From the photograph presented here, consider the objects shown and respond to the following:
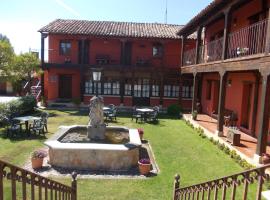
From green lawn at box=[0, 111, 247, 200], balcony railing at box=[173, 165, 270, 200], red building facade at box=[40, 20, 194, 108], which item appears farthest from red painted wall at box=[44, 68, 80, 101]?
balcony railing at box=[173, 165, 270, 200]

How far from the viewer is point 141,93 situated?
75.6ft

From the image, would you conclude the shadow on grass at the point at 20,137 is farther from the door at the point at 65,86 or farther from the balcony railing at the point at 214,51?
the door at the point at 65,86

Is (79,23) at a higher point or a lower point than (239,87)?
higher

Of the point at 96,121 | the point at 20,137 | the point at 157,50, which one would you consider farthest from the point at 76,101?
the point at 96,121

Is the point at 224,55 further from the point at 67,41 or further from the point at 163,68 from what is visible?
the point at 67,41

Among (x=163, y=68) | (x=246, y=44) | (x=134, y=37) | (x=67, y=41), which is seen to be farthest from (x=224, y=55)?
(x=67, y=41)

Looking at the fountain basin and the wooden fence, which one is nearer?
the wooden fence

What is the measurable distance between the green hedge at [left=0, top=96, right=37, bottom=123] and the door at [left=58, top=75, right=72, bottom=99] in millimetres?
4736

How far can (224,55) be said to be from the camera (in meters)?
11.7

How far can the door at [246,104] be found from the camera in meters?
14.0

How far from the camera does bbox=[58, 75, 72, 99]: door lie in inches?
919

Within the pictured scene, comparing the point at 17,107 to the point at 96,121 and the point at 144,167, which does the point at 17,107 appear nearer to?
the point at 96,121

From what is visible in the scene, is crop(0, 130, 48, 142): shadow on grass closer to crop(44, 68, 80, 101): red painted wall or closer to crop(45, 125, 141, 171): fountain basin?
crop(45, 125, 141, 171): fountain basin

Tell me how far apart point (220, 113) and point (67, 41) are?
1508 cm
